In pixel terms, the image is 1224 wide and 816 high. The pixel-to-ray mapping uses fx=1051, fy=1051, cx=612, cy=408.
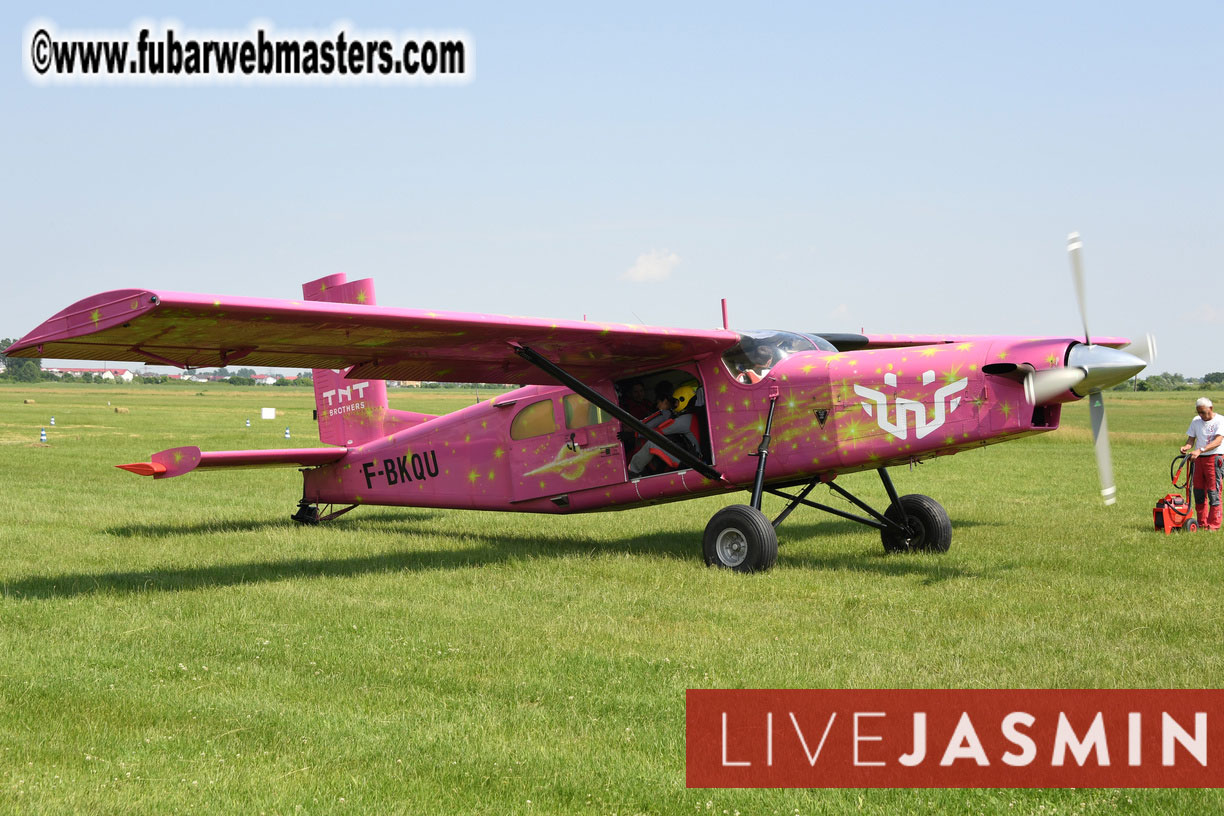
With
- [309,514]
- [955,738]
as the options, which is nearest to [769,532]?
[955,738]

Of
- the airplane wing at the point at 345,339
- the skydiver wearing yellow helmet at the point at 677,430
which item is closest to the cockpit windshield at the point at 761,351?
the airplane wing at the point at 345,339

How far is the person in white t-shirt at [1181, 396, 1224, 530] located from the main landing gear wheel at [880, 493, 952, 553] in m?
4.24

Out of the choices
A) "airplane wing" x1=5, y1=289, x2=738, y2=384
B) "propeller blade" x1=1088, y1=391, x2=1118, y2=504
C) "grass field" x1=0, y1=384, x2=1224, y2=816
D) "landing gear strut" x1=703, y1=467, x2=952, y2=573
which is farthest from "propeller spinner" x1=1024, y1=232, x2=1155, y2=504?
"airplane wing" x1=5, y1=289, x2=738, y2=384

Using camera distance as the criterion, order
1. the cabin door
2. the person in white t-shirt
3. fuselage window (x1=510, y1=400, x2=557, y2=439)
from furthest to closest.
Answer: the person in white t-shirt → fuselage window (x1=510, y1=400, x2=557, y2=439) → the cabin door

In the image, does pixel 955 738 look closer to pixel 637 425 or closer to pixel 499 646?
pixel 499 646

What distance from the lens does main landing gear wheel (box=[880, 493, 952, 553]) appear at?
12.3m

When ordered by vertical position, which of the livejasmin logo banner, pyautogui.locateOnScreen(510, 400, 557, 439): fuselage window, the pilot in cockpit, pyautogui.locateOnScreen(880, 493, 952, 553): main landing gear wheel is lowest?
the livejasmin logo banner

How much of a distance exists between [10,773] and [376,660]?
101 inches

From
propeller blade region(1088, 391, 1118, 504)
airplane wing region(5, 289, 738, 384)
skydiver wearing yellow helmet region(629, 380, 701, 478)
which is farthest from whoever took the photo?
skydiver wearing yellow helmet region(629, 380, 701, 478)

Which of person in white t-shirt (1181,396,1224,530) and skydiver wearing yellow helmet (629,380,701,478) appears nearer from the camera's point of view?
skydiver wearing yellow helmet (629,380,701,478)

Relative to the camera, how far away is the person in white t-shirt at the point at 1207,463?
14.1 metres

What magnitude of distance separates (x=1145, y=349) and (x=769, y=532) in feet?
12.8

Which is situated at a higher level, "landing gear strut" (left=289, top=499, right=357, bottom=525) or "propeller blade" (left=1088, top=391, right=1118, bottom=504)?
"propeller blade" (left=1088, top=391, right=1118, bottom=504)

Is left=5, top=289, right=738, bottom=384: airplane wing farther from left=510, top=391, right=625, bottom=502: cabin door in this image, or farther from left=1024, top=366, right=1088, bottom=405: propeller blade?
left=1024, top=366, right=1088, bottom=405: propeller blade
